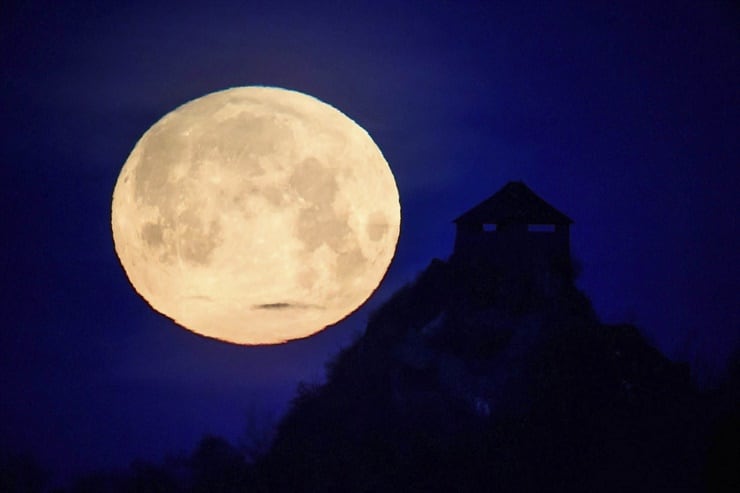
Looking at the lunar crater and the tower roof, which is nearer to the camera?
the lunar crater

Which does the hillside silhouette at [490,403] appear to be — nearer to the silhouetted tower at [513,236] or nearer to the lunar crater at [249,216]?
the silhouetted tower at [513,236]

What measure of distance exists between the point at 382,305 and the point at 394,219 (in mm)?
22553

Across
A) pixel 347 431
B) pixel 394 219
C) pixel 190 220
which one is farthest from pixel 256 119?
pixel 347 431

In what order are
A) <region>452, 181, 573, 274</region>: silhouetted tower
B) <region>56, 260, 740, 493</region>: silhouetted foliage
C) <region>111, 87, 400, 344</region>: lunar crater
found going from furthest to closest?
1. <region>452, 181, 573, 274</region>: silhouetted tower
2. <region>56, 260, 740, 493</region>: silhouetted foliage
3. <region>111, 87, 400, 344</region>: lunar crater

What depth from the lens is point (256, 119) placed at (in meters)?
5.80

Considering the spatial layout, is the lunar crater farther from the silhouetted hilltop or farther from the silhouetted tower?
the silhouetted tower

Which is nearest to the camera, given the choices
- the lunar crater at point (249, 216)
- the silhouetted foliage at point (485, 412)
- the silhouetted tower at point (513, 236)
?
the lunar crater at point (249, 216)

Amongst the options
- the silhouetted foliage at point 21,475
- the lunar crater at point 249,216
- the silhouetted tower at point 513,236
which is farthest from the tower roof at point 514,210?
the lunar crater at point 249,216

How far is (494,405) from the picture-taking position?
75.9ft

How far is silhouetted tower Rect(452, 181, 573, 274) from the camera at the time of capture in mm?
26328

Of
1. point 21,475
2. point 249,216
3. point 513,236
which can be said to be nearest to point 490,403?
point 513,236

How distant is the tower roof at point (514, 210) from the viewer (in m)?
26.6

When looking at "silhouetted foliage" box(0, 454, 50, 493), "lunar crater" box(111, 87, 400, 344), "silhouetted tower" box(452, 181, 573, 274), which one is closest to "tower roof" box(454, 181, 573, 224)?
"silhouetted tower" box(452, 181, 573, 274)

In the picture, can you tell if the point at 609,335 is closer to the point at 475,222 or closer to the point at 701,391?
the point at 701,391
